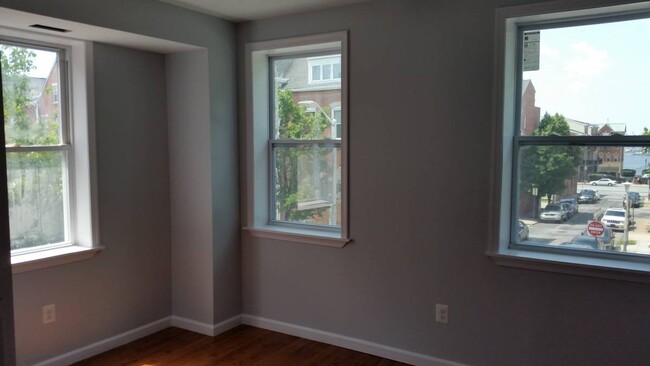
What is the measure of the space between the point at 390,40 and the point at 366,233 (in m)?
1.31

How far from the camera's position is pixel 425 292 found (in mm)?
3301

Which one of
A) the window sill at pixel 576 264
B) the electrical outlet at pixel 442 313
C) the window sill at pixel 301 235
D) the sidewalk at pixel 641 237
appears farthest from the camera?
the window sill at pixel 301 235

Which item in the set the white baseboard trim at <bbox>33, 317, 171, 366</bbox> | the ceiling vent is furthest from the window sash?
the ceiling vent

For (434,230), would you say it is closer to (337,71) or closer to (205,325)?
(337,71)

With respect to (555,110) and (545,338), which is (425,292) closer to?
(545,338)

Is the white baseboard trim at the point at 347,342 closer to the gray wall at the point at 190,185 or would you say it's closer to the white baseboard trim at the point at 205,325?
the white baseboard trim at the point at 205,325

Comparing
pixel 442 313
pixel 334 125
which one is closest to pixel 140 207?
pixel 334 125

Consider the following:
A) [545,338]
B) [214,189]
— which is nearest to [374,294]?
Result: [545,338]

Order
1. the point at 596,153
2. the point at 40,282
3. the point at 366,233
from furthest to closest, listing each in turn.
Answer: the point at 366,233
the point at 40,282
the point at 596,153

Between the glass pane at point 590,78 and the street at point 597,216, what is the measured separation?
13.0 inches

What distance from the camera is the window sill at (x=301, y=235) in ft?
11.9

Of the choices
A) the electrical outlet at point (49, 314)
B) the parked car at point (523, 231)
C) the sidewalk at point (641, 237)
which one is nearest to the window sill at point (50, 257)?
the electrical outlet at point (49, 314)

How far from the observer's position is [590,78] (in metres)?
2.84

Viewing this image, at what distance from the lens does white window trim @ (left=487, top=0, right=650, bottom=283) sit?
269 cm
